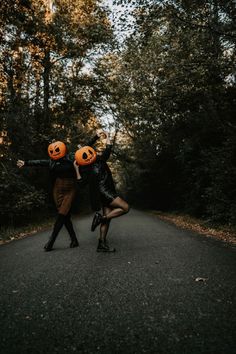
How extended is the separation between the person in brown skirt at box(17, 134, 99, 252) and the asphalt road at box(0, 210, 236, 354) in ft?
2.70

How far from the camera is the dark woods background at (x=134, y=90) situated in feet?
34.7

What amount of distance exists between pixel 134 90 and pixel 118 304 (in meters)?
15.3

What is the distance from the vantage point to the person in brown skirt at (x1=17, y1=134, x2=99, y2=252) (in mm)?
5938

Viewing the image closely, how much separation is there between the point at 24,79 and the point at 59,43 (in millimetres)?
3240

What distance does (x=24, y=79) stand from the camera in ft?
52.9

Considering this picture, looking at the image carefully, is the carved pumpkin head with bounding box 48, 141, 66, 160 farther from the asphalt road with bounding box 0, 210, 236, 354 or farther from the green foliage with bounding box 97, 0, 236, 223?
the green foliage with bounding box 97, 0, 236, 223

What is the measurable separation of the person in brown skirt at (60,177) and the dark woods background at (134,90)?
18.6ft

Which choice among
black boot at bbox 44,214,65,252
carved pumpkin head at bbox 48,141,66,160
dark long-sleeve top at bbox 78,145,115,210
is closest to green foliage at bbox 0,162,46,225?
black boot at bbox 44,214,65,252

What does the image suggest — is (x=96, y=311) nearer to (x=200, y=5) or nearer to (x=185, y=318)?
(x=185, y=318)

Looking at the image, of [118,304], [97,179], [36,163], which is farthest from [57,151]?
[118,304]

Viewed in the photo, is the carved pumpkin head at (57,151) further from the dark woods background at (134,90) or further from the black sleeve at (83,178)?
the dark woods background at (134,90)

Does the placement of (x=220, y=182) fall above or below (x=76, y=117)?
below

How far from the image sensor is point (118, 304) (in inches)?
120

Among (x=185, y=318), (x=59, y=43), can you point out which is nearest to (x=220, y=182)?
(x=185, y=318)
